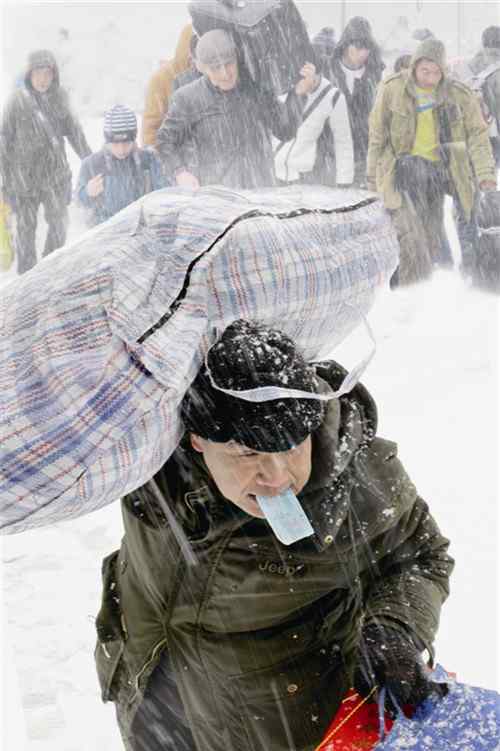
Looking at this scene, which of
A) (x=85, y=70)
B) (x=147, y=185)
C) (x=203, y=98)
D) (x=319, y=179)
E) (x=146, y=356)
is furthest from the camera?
(x=85, y=70)

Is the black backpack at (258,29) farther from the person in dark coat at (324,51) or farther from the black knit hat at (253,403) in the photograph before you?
the black knit hat at (253,403)

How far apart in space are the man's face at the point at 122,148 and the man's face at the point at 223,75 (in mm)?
755

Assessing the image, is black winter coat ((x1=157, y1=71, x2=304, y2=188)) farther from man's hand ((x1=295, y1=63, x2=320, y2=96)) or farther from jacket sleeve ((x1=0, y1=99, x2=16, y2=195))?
jacket sleeve ((x1=0, y1=99, x2=16, y2=195))

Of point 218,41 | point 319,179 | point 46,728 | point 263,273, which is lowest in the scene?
point 46,728

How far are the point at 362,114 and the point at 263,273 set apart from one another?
20.3 feet

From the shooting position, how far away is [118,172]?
22.0ft

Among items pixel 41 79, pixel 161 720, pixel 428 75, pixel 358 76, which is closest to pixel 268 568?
pixel 161 720

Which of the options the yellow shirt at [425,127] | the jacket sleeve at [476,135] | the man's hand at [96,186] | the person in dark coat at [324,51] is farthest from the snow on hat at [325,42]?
the man's hand at [96,186]

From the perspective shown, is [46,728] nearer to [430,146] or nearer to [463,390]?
[463,390]

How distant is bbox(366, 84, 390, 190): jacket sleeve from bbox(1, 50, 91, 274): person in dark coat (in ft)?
6.53

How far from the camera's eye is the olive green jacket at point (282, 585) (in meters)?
1.75

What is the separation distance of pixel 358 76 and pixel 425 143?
1.11 meters

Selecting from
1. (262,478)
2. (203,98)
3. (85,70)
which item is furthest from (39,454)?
(85,70)

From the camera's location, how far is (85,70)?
17.3 m
